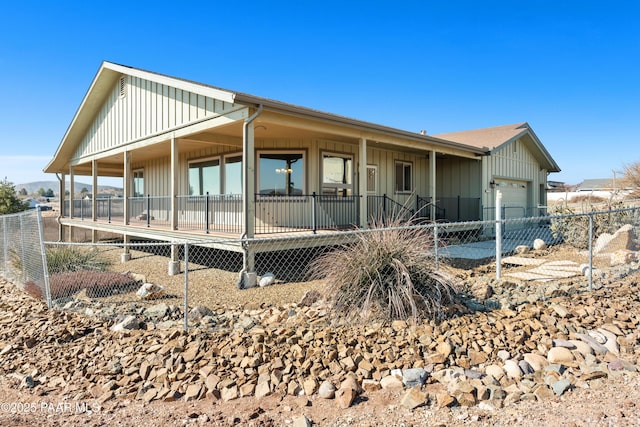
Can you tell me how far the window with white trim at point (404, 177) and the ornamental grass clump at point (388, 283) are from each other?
8.48 meters

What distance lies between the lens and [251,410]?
2873mm

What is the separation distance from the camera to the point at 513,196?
1570 cm

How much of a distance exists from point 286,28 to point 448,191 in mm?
8644

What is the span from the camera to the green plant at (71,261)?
835 centimetres

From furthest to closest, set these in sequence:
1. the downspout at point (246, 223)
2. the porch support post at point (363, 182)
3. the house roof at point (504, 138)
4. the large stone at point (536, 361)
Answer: the house roof at point (504, 138)
the porch support post at point (363, 182)
the downspout at point (246, 223)
the large stone at point (536, 361)

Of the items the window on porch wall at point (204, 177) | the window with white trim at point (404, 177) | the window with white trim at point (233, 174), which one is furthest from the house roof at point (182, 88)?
the window on porch wall at point (204, 177)

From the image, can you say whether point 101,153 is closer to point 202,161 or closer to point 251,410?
point 202,161

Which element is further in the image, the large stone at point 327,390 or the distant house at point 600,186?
the distant house at point 600,186

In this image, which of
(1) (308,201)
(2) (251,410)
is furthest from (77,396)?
(1) (308,201)

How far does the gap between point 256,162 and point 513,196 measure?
11.6m

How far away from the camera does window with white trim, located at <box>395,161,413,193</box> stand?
13.0 metres

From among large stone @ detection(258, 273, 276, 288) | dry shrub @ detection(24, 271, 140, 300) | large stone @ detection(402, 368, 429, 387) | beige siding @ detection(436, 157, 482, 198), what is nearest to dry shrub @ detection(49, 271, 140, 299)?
dry shrub @ detection(24, 271, 140, 300)

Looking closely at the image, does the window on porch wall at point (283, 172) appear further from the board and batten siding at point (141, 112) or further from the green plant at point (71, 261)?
the green plant at point (71, 261)

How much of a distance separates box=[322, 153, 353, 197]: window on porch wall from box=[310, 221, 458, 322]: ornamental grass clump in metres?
5.92
